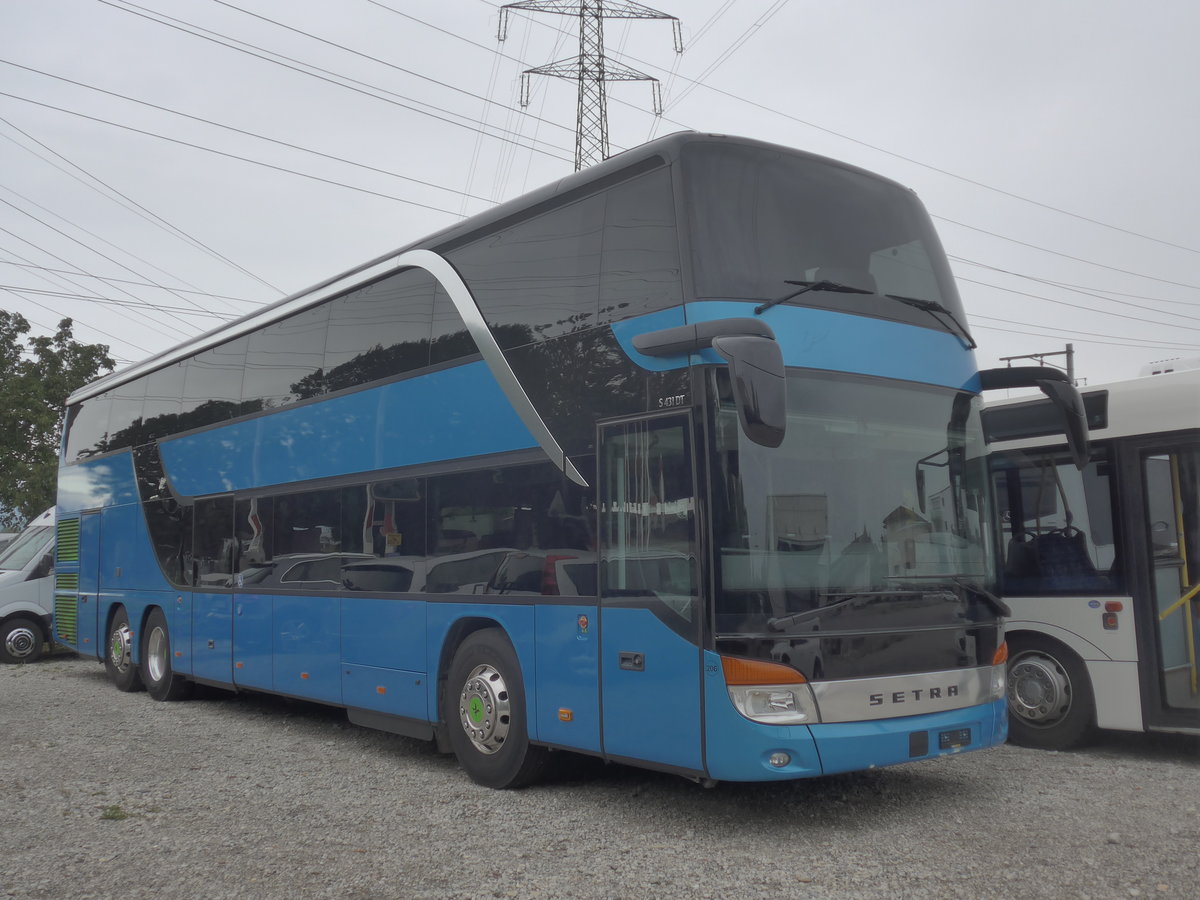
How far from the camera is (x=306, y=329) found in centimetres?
1088

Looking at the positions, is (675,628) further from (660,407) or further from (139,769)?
(139,769)

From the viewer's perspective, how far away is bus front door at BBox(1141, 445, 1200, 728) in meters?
8.48

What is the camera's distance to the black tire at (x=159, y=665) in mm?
13562

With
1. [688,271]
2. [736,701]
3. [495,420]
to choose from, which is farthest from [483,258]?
[736,701]

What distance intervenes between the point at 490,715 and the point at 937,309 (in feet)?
13.5

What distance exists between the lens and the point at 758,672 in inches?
237

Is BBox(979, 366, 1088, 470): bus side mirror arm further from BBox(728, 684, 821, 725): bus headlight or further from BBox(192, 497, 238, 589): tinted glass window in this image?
BBox(192, 497, 238, 589): tinted glass window

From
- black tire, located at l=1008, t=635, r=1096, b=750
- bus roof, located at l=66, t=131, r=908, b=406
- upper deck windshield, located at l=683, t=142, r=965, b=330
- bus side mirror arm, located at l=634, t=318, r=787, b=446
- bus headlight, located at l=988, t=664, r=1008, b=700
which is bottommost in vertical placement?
black tire, located at l=1008, t=635, r=1096, b=750

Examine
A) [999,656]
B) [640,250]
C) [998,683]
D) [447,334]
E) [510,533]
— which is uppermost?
[640,250]

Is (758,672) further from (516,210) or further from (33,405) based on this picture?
(33,405)

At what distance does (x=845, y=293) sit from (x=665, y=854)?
3.43 metres

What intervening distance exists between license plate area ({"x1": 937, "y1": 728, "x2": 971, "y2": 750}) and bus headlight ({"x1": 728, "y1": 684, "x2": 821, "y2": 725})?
0.99m

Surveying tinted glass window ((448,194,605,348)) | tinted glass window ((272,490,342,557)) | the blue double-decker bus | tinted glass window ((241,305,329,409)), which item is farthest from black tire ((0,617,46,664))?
tinted glass window ((448,194,605,348))

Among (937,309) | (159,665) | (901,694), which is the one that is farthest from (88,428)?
(901,694)
